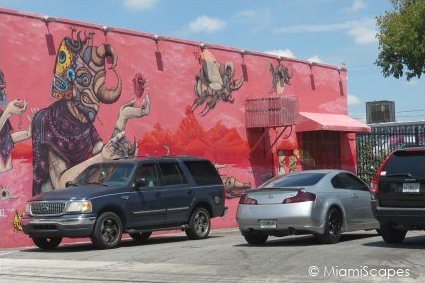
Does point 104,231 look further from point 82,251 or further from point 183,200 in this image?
point 183,200

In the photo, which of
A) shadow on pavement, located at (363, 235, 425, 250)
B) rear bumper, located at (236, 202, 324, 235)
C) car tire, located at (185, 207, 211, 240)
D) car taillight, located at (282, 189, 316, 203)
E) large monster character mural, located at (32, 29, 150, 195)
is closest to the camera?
shadow on pavement, located at (363, 235, 425, 250)

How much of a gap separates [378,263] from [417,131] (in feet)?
53.8

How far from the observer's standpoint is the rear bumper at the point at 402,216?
468 inches

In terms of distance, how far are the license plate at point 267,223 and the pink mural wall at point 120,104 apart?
21.8 ft

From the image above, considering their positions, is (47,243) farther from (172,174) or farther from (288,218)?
(288,218)

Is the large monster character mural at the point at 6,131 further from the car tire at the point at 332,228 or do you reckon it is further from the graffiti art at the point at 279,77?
the graffiti art at the point at 279,77

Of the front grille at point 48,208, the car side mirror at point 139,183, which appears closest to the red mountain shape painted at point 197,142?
the car side mirror at point 139,183

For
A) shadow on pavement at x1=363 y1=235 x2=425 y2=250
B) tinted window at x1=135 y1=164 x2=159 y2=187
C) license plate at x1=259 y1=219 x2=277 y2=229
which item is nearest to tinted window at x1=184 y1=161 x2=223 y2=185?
tinted window at x1=135 y1=164 x2=159 y2=187

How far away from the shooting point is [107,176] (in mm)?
14797

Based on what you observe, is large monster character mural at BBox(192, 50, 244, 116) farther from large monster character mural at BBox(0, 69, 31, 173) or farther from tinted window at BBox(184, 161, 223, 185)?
large monster character mural at BBox(0, 69, 31, 173)

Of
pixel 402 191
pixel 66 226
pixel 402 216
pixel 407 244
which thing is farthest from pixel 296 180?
pixel 66 226

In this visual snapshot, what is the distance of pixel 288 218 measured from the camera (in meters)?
12.8

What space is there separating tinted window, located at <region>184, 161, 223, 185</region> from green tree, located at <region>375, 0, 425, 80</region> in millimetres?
12566

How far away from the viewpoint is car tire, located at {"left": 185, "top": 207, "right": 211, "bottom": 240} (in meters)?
15.9
